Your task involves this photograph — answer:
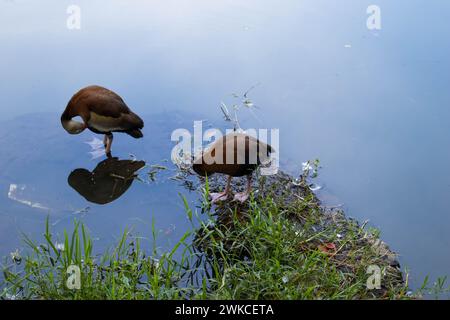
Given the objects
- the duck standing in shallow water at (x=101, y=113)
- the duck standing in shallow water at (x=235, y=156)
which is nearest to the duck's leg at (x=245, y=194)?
the duck standing in shallow water at (x=235, y=156)

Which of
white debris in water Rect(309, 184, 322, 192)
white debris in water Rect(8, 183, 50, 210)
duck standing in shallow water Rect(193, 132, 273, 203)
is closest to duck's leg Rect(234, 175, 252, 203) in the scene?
duck standing in shallow water Rect(193, 132, 273, 203)

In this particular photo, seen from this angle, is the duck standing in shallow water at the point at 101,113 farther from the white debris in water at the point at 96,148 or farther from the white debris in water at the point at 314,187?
the white debris in water at the point at 314,187

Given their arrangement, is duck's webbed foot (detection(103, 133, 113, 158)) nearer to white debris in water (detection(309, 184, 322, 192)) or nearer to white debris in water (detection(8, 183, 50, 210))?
white debris in water (detection(8, 183, 50, 210))

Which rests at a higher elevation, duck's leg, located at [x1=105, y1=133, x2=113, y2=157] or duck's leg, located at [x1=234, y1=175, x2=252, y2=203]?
duck's leg, located at [x1=105, y1=133, x2=113, y2=157]

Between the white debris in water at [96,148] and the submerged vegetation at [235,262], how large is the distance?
107cm

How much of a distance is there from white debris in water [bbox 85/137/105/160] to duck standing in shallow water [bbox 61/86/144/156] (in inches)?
2.3

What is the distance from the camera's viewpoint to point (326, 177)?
4.70m

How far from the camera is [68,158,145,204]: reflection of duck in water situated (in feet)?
14.5

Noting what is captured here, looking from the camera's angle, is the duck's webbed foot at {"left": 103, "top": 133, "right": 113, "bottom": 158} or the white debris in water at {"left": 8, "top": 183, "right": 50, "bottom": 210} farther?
the duck's webbed foot at {"left": 103, "top": 133, "right": 113, "bottom": 158}

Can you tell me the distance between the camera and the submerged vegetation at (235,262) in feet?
10.8
